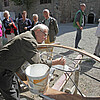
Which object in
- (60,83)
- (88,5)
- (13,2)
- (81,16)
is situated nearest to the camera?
(60,83)

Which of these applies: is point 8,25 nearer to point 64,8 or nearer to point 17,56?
point 17,56

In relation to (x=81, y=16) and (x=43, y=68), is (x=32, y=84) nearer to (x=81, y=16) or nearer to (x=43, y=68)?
(x=43, y=68)

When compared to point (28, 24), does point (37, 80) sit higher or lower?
lower

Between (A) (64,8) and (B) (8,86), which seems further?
(A) (64,8)

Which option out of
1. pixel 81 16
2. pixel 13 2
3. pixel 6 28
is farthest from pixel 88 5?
pixel 6 28

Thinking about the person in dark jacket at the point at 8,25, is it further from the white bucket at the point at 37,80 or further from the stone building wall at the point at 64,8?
the stone building wall at the point at 64,8

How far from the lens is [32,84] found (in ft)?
3.27

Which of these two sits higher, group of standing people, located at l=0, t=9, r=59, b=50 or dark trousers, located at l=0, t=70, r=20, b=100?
group of standing people, located at l=0, t=9, r=59, b=50

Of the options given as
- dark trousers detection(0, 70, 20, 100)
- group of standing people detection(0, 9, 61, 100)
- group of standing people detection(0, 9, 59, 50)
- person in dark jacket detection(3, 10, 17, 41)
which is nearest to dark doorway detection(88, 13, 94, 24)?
group of standing people detection(0, 9, 59, 50)

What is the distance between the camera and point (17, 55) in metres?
1.32

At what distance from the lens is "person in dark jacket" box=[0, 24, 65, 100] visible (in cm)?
122

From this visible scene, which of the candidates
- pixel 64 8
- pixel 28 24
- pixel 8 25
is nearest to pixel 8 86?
pixel 28 24

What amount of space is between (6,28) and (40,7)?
→ 11645 millimetres

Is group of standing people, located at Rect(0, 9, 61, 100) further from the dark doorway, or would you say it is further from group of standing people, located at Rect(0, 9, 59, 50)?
the dark doorway
